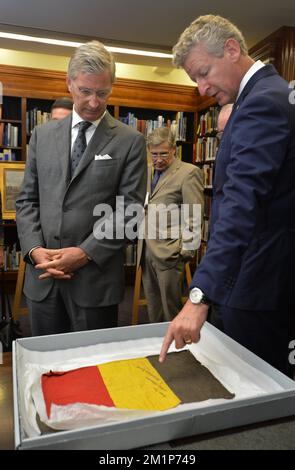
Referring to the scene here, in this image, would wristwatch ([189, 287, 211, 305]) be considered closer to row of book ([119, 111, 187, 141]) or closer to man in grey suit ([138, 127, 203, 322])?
man in grey suit ([138, 127, 203, 322])

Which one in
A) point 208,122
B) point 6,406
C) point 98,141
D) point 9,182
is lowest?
point 6,406

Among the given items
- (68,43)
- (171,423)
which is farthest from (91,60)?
(68,43)

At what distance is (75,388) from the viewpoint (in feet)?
2.41

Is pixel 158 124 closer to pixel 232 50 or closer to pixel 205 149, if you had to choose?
pixel 205 149

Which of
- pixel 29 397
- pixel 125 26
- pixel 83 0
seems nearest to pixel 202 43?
pixel 29 397

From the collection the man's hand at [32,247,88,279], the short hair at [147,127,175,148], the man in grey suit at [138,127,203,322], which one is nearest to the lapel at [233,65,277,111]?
the man's hand at [32,247,88,279]

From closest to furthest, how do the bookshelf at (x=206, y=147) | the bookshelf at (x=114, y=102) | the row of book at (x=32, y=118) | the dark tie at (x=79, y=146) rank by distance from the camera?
the dark tie at (x=79, y=146)
the bookshelf at (x=114, y=102)
the row of book at (x=32, y=118)
the bookshelf at (x=206, y=147)

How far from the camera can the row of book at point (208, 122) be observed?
4770 millimetres

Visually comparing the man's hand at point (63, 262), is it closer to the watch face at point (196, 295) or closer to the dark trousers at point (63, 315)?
the dark trousers at point (63, 315)

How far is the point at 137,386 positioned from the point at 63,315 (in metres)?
0.82

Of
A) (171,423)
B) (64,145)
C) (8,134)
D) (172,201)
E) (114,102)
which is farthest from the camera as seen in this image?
(114,102)

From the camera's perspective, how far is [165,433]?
59 cm

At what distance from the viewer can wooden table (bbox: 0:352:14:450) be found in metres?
0.69

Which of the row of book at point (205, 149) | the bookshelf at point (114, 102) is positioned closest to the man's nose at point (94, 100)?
the row of book at point (205, 149)
